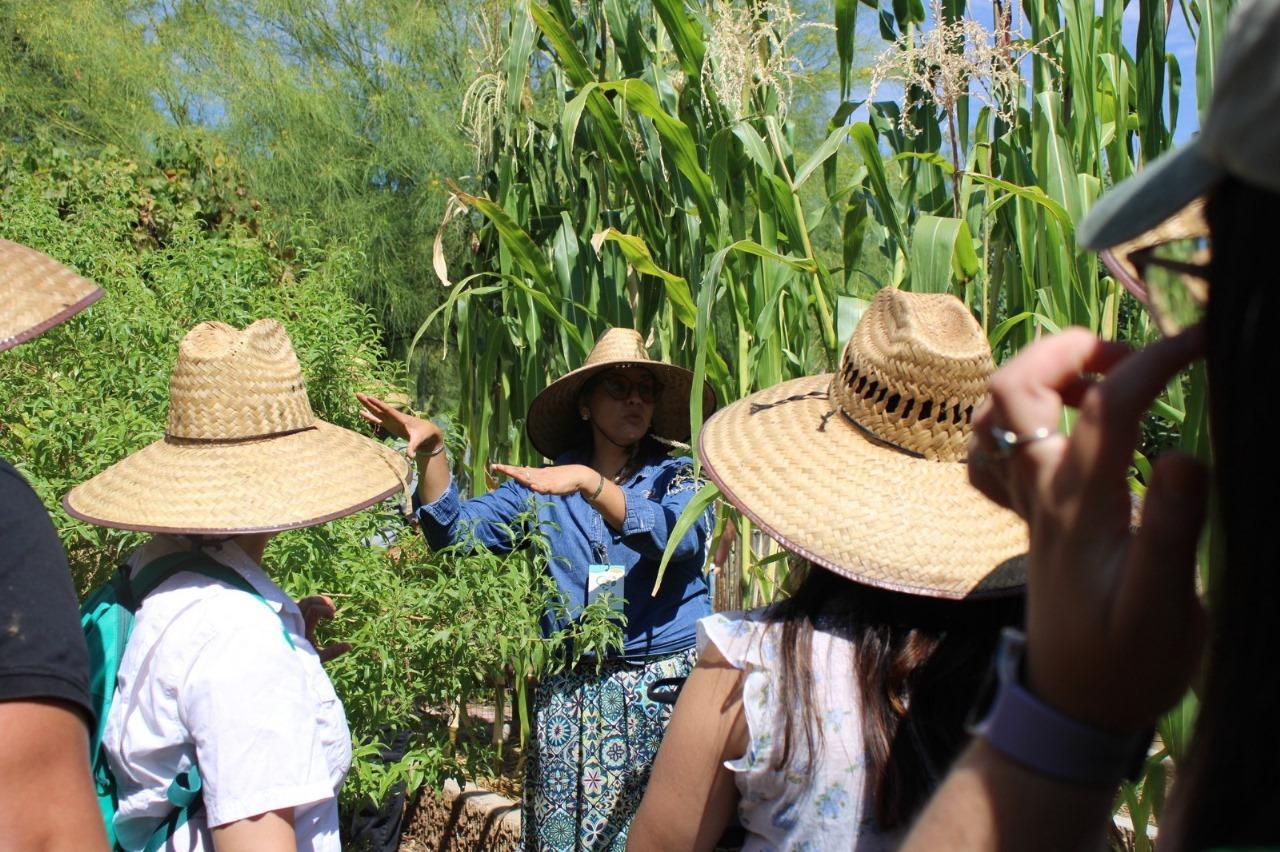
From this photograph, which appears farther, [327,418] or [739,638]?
[327,418]

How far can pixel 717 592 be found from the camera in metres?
3.14

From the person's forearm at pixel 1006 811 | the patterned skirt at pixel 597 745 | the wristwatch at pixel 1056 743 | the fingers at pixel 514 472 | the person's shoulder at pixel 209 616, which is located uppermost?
the wristwatch at pixel 1056 743

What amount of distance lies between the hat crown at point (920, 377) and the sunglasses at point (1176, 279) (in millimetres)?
726

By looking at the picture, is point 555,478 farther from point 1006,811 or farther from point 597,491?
point 1006,811

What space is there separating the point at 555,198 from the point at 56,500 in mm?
1829

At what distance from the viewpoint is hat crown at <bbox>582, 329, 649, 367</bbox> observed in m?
2.78

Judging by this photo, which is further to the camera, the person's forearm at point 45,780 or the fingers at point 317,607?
the fingers at point 317,607

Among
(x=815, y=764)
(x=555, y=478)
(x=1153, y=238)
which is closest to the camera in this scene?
(x=1153, y=238)

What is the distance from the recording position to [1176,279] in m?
0.61

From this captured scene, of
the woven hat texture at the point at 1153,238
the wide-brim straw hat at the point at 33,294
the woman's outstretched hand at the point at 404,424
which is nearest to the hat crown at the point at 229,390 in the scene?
the wide-brim straw hat at the point at 33,294

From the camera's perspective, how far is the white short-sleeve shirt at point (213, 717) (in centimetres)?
142

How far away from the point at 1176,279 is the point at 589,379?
2343mm

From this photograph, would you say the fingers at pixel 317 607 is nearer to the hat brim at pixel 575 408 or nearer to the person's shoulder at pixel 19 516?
the person's shoulder at pixel 19 516

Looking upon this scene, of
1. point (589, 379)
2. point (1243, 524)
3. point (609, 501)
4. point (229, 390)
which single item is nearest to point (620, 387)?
point (589, 379)
